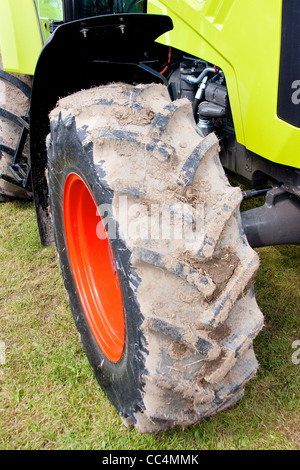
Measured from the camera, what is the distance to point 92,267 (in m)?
2.08

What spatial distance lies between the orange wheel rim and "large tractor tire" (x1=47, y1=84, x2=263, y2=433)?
12.3 inches

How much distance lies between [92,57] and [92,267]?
2.92ft

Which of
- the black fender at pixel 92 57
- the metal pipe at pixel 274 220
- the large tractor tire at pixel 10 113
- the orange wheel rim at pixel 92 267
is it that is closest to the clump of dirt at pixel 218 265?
the metal pipe at pixel 274 220

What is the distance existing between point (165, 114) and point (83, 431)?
1205 mm

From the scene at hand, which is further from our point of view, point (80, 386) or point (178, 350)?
point (80, 386)

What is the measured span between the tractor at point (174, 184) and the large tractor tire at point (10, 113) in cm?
85

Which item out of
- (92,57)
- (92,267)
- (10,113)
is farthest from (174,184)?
(10,113)

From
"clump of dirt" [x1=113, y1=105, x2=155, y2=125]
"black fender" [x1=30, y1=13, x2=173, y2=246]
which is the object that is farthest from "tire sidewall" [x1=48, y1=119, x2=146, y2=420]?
"black fender" [x1=30, y1=13, x2=173, y2=246]

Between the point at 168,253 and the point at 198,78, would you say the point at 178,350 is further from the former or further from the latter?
the point at 198,78

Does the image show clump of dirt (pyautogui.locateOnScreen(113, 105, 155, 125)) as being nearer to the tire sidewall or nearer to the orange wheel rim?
the tire sidewall

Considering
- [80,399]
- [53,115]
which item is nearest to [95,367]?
[80,399]

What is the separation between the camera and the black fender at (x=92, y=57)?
5.26ft

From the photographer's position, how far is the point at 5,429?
5.76 ft

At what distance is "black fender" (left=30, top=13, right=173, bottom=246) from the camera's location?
1603 mm
